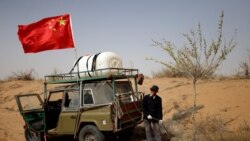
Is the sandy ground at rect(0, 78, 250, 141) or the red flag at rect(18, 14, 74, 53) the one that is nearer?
the red flag at rect(18, 14, 74, 53)

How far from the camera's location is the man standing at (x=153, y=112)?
8156 millimetres

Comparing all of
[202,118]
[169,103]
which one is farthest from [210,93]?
[202,118]

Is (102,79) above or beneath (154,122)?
above

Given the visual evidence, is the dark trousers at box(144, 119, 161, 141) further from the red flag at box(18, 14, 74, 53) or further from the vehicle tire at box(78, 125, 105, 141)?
the red flag at box(18, 14, 74, 53)

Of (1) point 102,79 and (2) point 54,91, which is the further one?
(2) point 54,91

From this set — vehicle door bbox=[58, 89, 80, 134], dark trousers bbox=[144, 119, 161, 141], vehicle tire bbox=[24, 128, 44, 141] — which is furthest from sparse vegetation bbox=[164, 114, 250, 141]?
vehicle tire bbox=[24, 128, 44, 141]

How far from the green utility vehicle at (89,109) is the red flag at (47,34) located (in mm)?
1244

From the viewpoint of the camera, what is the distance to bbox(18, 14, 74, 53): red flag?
33.5 ft

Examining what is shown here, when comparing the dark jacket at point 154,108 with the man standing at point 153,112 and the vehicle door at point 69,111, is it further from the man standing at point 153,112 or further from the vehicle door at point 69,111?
the vehicle door at point 69,111

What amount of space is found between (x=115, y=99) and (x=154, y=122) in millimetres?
1222

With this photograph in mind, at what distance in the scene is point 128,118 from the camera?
8445 millimetres

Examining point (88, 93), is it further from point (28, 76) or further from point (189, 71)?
point (28, 76)

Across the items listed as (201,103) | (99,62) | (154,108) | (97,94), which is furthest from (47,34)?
(201,103)

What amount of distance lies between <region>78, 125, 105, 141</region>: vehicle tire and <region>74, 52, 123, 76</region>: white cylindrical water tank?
60.9 inches
